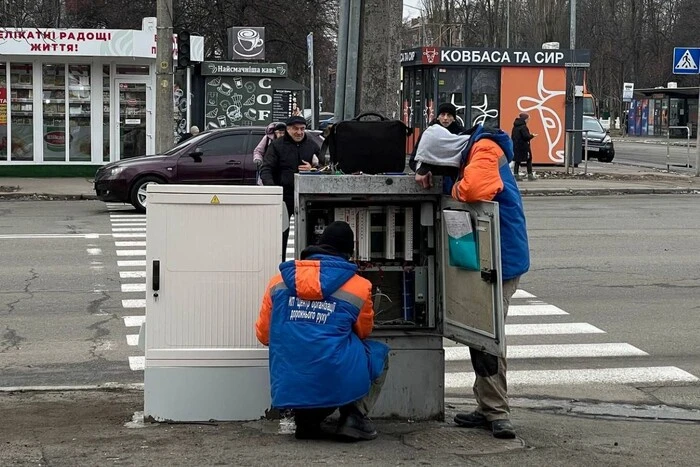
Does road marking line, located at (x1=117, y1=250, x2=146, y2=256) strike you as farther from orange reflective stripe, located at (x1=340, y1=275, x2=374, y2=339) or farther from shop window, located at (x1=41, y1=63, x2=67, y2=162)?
shop window, located at (x1=41, y1=63, x2=67, y2=162)

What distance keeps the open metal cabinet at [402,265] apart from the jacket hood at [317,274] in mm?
517

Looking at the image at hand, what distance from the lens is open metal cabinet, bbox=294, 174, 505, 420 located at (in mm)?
→ 6234

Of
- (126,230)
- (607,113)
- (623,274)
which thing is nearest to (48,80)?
(126,230)

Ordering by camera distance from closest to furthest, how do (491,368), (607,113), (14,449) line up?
(14,449)
(491,368)
(607,113)

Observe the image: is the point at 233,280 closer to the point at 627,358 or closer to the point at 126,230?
the point at 627,358

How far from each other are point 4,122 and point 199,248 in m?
21.1

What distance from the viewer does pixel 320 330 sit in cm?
566

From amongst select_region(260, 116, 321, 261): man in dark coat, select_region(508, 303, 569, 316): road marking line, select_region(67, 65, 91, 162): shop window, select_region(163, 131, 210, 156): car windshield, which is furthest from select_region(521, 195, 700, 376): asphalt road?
select_region(67, 65, 91, 162): shop window

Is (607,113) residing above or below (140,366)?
above

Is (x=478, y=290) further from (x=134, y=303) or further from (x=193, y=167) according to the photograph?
(x=193, y=167)

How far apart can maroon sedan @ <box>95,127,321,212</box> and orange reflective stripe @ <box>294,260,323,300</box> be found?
13.0m

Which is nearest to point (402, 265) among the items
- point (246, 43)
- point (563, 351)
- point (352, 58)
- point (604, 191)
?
point (352, 58)

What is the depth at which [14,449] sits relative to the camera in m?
5.75

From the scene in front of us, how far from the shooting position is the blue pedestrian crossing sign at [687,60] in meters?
26.8
